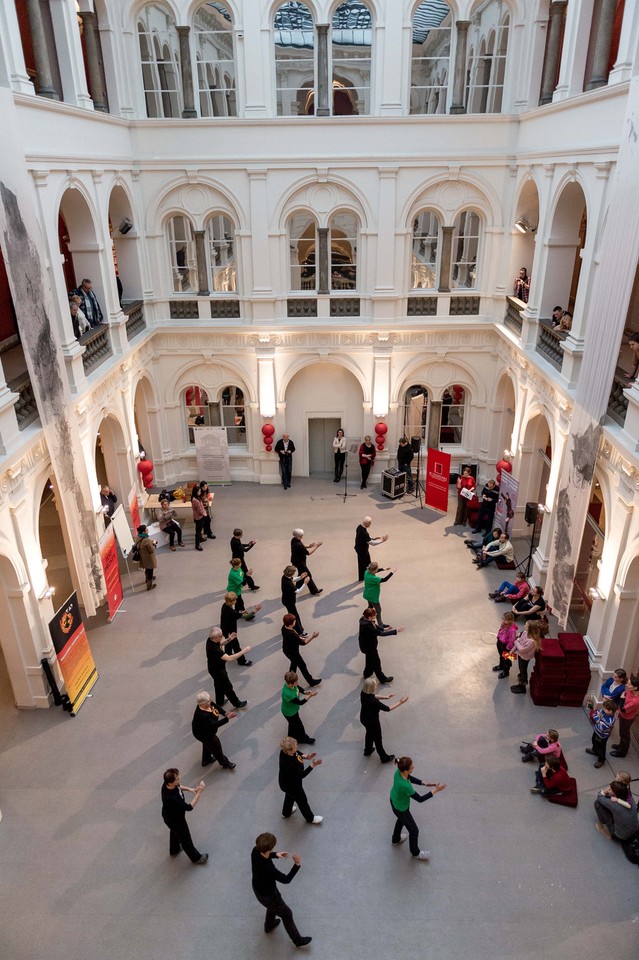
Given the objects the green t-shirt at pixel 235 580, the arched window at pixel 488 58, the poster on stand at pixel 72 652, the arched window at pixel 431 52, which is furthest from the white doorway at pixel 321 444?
the poster on stand at pixel 72 652

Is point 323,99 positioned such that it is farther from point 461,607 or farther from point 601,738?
point 601,738

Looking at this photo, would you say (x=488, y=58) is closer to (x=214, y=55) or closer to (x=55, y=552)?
(x=214, y=55)

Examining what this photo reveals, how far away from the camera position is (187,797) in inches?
358

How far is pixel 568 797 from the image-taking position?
8.88 meters

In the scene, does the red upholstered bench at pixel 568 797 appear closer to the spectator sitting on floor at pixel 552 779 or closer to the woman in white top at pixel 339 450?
the spectator sitting on floor at pixel 552 779

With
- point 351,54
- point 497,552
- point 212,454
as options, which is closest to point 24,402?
point 212,454

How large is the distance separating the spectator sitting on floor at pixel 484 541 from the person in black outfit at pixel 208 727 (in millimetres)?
7044

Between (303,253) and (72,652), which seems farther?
(303,253)

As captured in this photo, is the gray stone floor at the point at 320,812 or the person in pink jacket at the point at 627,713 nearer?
the gray stone floor at the point at 320,812

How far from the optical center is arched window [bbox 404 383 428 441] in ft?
62.7

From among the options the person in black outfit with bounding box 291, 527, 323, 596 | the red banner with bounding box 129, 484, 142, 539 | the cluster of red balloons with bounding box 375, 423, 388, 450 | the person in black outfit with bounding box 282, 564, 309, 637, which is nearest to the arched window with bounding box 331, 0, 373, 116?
the cluster of red balloons with bounding box 375, 423, 388, 450

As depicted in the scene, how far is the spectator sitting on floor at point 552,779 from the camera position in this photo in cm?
873

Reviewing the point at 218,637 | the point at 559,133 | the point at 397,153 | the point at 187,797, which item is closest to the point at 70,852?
the point at 187,797

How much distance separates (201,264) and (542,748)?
1323 cm
